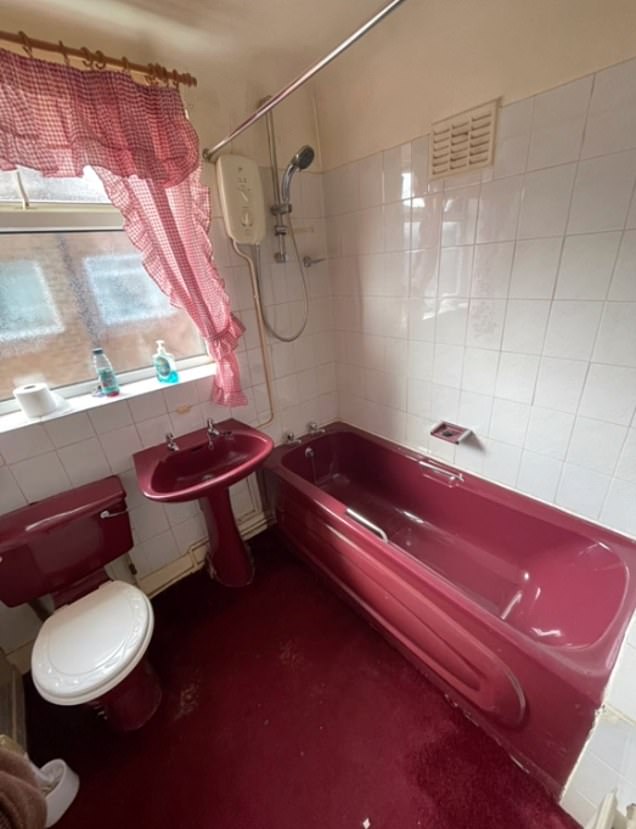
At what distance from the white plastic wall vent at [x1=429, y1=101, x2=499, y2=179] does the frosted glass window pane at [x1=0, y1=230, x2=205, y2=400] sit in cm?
128

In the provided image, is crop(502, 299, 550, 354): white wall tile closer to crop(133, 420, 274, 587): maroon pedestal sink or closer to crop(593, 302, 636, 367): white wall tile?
crop(593, 302, 636, 367): white wall tile

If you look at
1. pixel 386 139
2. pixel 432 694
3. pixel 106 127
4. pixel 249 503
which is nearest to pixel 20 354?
pixel 106 127

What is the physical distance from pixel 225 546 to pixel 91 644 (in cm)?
66

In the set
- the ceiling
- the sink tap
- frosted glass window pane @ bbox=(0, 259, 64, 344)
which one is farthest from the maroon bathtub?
the ceiling

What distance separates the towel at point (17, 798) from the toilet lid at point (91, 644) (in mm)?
330

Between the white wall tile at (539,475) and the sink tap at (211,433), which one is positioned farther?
the sink tap at (211,433)

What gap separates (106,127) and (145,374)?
3.00 feet

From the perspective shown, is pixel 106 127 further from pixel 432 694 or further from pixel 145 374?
pixel 432 694

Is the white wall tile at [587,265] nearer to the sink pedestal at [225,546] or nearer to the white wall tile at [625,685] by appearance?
the white wall tile at [625,685]

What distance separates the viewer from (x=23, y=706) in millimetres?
1332

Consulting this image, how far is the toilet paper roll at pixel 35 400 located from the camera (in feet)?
4.19

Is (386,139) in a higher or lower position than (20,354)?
higher

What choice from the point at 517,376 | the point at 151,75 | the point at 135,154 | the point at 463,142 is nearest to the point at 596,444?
the point at 517,376

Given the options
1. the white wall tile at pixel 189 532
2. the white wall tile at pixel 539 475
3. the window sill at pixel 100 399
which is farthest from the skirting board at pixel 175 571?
the white wall tile at pixel 539 475
